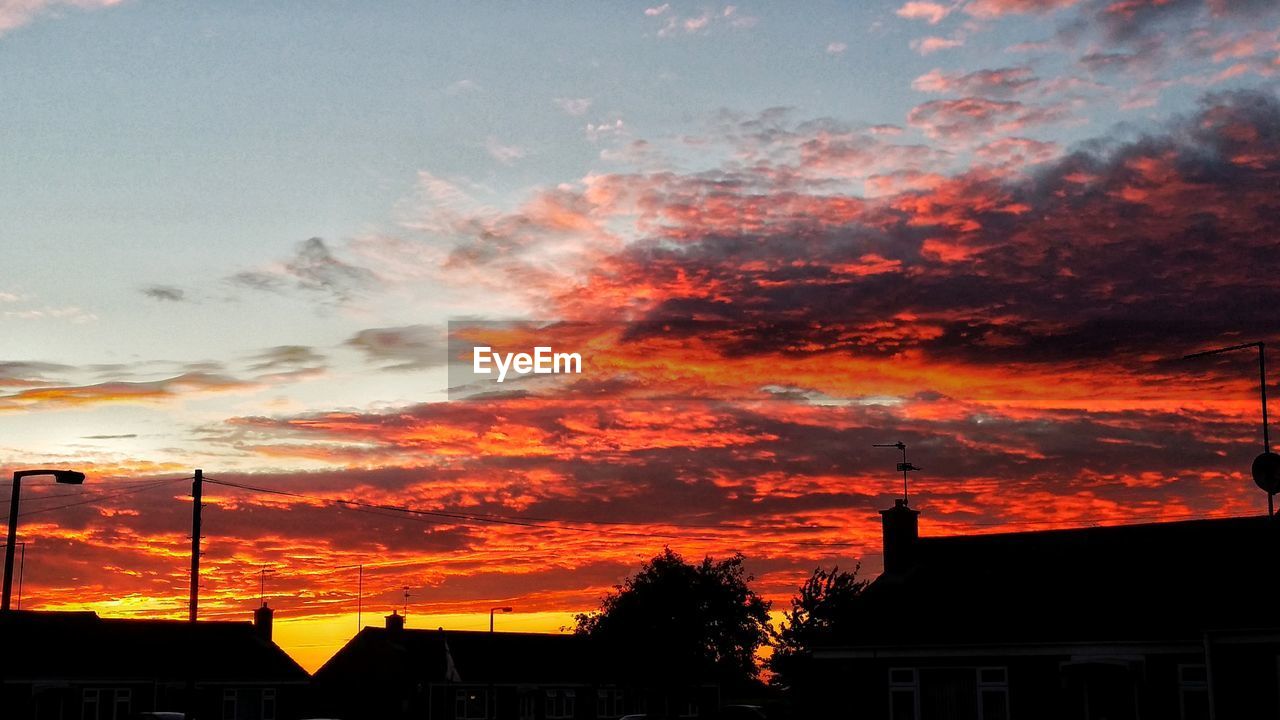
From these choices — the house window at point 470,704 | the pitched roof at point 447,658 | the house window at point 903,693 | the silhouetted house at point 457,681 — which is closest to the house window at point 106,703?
the silhouetted house at point 457,681

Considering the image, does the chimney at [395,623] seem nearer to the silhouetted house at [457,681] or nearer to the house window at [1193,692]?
the silhouetted house at [457,681]

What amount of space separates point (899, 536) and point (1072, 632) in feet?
35.1

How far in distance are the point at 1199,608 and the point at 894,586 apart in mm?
10299

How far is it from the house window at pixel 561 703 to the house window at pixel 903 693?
177 feet

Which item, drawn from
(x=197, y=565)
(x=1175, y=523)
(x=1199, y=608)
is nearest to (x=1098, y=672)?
(x=1199, y=608)

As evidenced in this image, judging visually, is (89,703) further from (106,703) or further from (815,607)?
(815,607)

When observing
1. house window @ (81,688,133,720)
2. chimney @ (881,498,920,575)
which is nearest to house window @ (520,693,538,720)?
house window @ (81,688,133,720)

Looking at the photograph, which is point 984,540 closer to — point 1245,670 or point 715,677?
point 1245,670

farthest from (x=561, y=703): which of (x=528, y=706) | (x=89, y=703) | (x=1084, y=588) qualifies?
(x=1084, y=588)

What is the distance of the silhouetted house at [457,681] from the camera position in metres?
89.5

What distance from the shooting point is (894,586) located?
149 feet

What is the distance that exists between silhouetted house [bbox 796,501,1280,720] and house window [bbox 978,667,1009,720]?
4cm

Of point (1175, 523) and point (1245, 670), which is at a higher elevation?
point (1175, 523)

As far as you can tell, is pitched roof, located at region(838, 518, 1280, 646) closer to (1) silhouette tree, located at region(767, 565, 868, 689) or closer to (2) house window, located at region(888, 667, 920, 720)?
(2) house window, located at region(888, 667, 920, 720)
